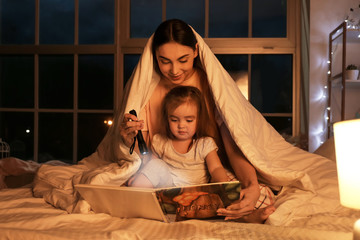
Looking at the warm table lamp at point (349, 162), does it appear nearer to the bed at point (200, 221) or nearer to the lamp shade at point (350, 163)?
the lamp shade at point (350, 163)

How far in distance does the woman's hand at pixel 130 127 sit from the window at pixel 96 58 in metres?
1.73

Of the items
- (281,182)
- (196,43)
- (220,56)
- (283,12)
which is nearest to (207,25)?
(220,56)

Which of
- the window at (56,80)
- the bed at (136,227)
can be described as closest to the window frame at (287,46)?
the window at (56,80)

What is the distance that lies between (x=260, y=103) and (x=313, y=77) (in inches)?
17.8

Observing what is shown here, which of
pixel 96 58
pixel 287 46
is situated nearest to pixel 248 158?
pixel 287 46

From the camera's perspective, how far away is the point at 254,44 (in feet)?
9.78

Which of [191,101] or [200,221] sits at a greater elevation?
[191,101]

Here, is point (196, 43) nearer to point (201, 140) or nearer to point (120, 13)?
→ point (201, 140)

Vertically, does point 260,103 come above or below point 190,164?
above

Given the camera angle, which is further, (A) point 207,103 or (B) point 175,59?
(A) point 207,103

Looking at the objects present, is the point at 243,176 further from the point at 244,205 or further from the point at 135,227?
the point at 135,227

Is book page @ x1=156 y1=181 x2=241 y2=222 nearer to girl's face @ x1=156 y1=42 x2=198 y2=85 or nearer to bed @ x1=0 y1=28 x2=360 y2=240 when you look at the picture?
bed @ x1=0 y1=28 x2=360 y2=240

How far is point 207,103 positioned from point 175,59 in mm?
269

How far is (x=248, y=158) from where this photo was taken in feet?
4.49
